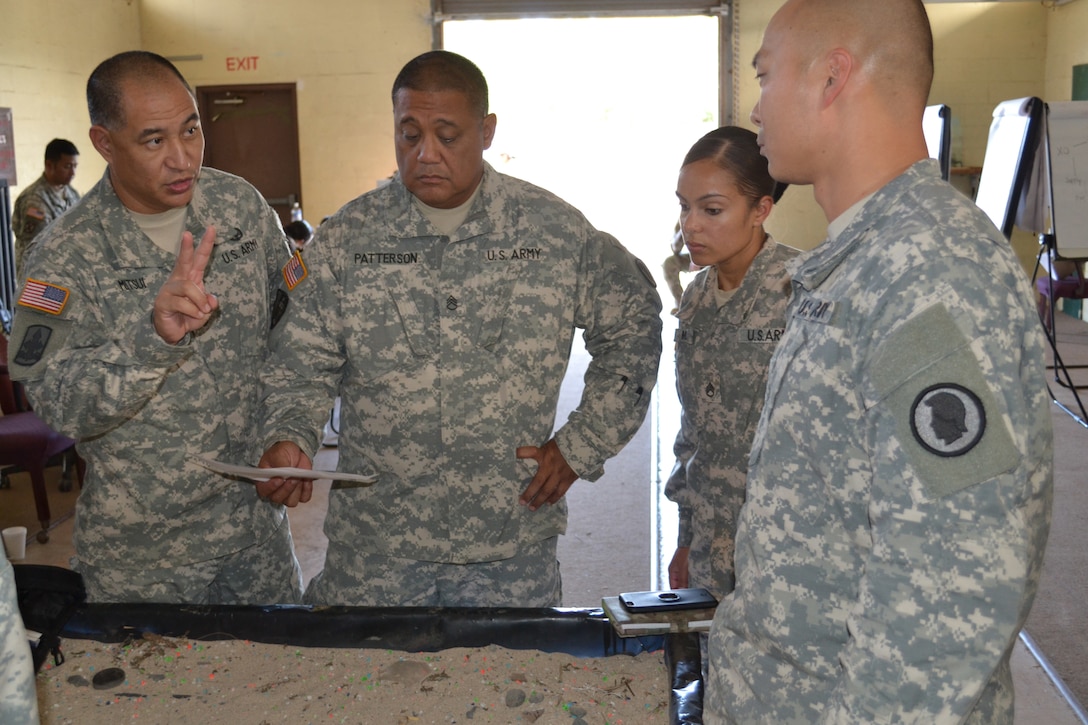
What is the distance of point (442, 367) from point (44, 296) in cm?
77

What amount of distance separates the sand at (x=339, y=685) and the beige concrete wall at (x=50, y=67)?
25.0 feet

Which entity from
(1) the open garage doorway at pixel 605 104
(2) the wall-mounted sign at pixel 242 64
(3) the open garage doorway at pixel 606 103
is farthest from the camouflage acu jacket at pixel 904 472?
(2) the wall-mounted sign at pixel 242 64

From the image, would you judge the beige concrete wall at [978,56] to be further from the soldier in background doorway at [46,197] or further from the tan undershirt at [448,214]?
the tan undershirt at [448,214]

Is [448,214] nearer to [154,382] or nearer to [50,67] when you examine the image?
[154,382]

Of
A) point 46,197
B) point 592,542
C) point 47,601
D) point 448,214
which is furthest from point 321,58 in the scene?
point 47,601

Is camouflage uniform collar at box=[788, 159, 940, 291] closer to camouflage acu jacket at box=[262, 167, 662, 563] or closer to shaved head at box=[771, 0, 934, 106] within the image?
shaved head at box=[771, 0, 934, 106]

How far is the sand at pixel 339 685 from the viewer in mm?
1435

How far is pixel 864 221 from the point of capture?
40.0 inches

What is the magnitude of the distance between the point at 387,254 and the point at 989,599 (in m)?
1.37

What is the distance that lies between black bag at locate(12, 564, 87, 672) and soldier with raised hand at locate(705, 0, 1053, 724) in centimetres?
111

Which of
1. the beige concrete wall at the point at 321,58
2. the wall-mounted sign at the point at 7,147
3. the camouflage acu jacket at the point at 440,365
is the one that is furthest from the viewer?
the beige concrete wall at the point at 321,58

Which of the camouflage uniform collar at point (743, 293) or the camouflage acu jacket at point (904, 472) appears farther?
the camouflage uniform collar at point (743, 293)

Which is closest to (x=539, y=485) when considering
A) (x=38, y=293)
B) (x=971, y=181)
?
(x=38, y=293)

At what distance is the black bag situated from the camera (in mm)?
1586
